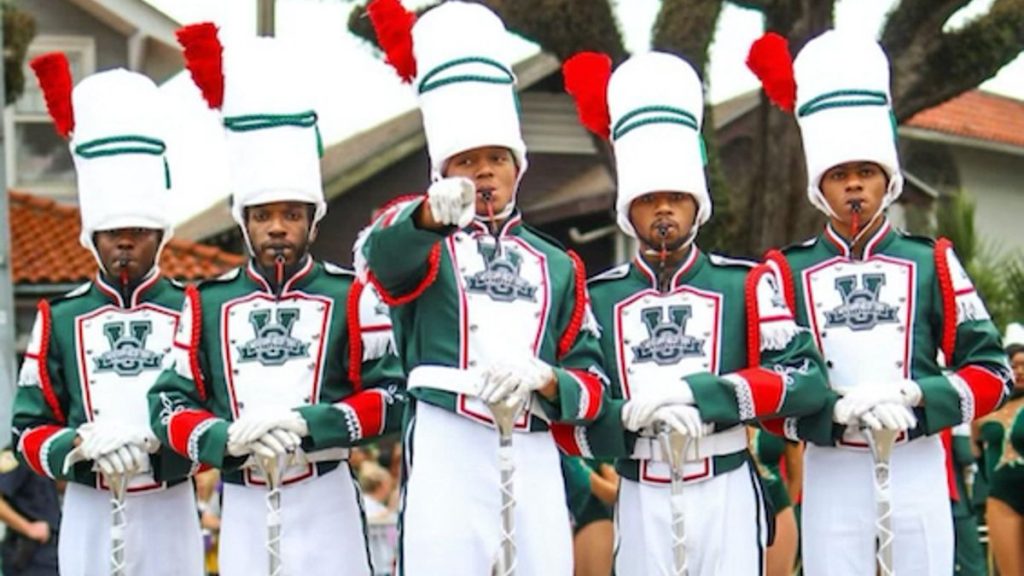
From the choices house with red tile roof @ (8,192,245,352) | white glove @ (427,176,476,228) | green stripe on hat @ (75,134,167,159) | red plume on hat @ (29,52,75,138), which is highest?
house with red tile roof @ (8,192,245,352)

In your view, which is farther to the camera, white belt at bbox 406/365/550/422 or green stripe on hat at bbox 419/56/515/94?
green stripe on hat at bbox 419/56/515/94

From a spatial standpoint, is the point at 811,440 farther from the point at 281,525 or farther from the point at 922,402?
the point at 281,525

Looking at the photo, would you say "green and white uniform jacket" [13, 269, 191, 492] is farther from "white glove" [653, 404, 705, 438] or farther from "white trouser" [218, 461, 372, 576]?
"white glove" [653, 404, 705, 438]

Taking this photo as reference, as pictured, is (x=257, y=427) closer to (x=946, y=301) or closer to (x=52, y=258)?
(x=946, y=301)

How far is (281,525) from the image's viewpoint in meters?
7.32

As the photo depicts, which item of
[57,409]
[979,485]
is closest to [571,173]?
[979,485]

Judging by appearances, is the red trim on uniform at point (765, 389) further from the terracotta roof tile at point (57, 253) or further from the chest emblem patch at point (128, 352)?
the terracotta roof tile at point (57, 253)

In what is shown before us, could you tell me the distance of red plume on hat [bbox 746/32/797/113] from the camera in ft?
25.3

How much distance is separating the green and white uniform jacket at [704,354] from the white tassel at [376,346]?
0.65 metres

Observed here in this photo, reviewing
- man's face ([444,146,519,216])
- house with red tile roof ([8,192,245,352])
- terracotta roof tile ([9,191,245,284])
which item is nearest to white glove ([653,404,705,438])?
man's face ([444,146,519,216])

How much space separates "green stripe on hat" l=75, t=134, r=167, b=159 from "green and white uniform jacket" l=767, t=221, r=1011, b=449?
2358 mm

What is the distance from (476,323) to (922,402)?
1510 mm

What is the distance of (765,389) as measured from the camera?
7.09m

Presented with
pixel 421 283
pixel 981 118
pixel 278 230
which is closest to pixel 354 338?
pixel 278 230
